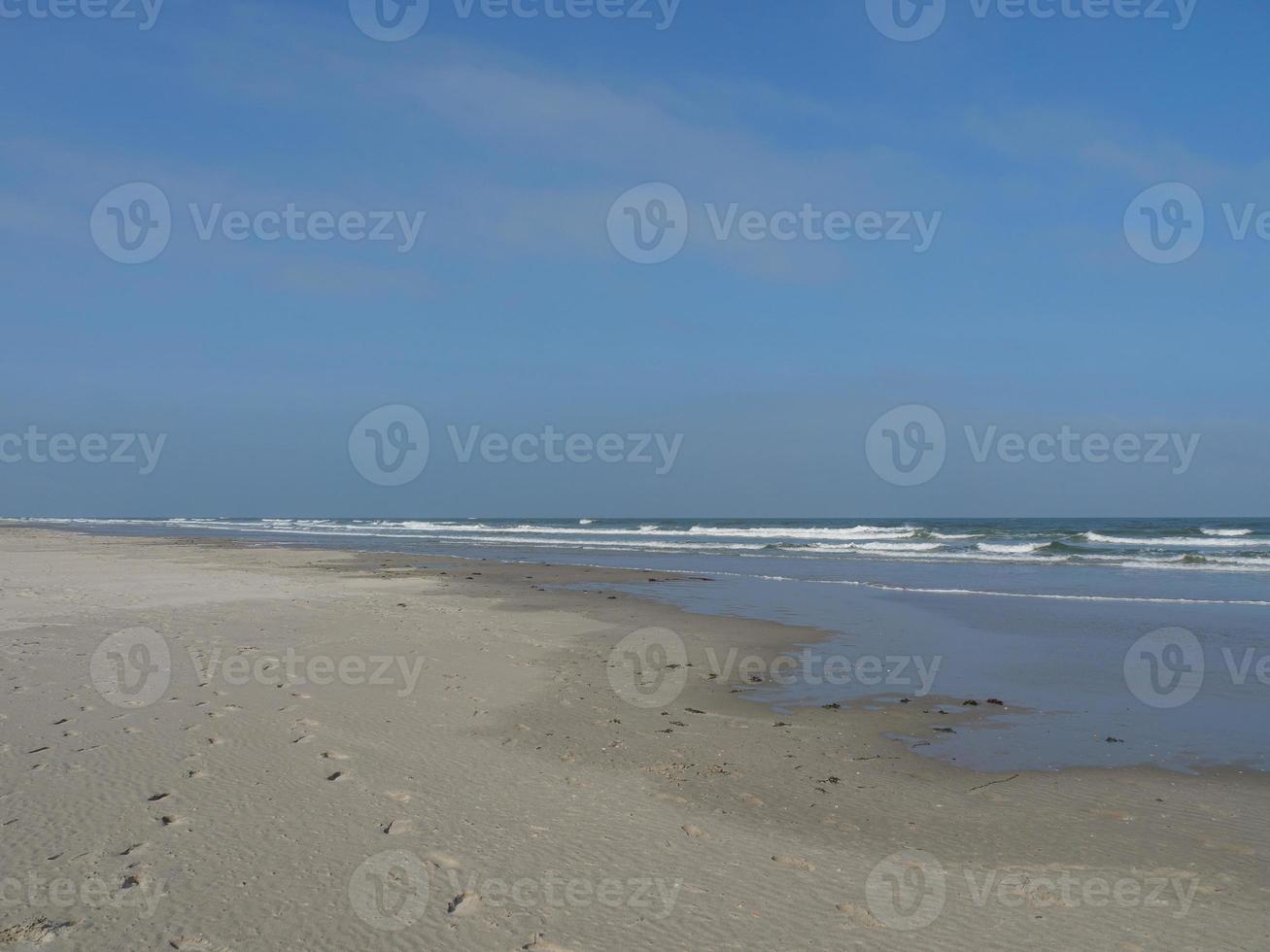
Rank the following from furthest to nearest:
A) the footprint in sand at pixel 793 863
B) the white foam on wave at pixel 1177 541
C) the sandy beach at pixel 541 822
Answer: the white foam on wave at pixel 1177 541, the footprint in sand at pixel 793 863, the sandy beach at pixel 541 822

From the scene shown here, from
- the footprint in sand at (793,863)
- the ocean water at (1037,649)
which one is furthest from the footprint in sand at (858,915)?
the ocean water at (1037,649)

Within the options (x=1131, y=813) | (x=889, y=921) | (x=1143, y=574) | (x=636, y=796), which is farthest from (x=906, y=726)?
(x=1143, y=574)

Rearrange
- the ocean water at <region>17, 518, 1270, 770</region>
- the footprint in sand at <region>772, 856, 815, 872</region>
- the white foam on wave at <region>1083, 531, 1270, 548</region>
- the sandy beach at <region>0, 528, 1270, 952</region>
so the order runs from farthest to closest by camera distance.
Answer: the white foam on wave at <region>1083, 531, 1270, 548</region>
the ocean water at <region>17, 518, 1270, 770</region>
the footprint in sand at <region>772, 856, 815, 872</region>
the sandy beach at <region>0, 528, 1270, 952</region>

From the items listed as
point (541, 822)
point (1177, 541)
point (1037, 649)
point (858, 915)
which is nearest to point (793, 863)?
point (858, 915)

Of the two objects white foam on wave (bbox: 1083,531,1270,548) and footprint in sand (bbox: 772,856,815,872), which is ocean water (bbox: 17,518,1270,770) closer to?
footprint in sand (bbox: 772,856,815,872)

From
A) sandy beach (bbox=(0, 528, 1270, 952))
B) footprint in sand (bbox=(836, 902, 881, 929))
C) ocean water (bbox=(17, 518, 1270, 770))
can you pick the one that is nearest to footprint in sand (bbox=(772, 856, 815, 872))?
sandy beach (bbox=(0, 528, 1270, 952))

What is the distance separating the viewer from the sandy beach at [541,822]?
4.05 meters

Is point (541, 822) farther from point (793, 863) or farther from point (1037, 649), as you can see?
point (1037, 649)

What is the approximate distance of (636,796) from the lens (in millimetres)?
5848

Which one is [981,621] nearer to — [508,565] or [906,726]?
[906,726]

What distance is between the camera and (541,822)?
17.3 ft

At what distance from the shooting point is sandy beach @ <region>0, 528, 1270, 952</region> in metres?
4.05

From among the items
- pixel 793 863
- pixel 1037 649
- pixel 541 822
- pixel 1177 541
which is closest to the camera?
pixel 793 863

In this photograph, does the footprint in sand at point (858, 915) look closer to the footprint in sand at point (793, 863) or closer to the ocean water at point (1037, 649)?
the footprint in sand at point (793, 863)
